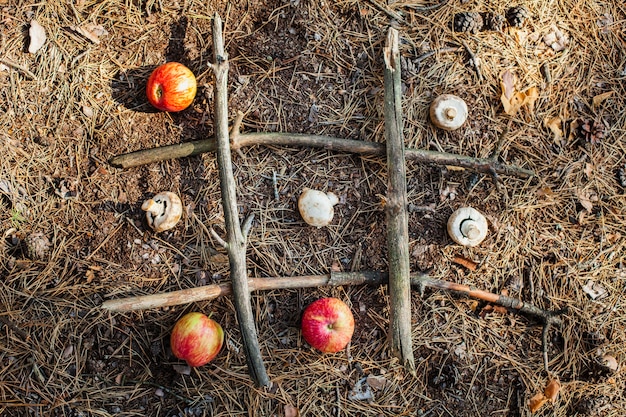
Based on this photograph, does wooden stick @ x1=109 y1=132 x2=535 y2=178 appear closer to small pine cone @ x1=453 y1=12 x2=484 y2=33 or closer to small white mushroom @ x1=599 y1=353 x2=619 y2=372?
small pine cone @ x1=453 y1=12 x2=484 y2=33

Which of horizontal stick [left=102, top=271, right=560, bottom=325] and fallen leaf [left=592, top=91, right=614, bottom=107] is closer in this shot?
horizontal stick [left=102, top=271, right=560, bottom=325]

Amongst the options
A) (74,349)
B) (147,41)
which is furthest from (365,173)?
(74,349)

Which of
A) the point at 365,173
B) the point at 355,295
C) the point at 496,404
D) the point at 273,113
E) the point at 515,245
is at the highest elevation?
the point at 273,113

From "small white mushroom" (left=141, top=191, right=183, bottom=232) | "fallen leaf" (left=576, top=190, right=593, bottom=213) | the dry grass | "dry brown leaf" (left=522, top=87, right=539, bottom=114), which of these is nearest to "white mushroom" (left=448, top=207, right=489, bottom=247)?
the dry grass

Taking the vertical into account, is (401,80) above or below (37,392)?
above

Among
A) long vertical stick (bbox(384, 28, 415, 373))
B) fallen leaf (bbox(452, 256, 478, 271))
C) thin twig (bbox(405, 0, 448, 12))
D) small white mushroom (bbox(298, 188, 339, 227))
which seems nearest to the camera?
long vertical stick (bbox(384, 28, 415, 373))

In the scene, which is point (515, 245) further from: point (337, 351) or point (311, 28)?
point (311, 28)
